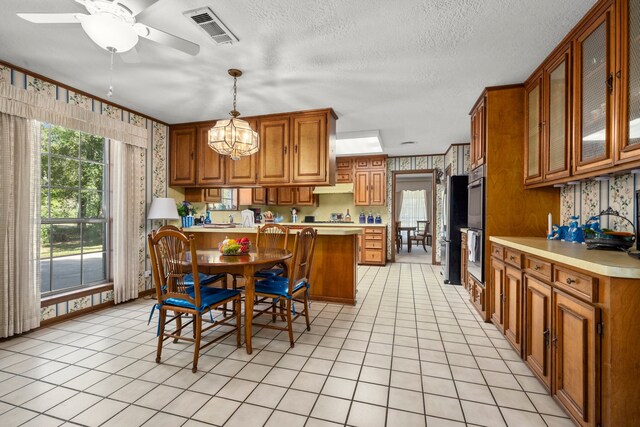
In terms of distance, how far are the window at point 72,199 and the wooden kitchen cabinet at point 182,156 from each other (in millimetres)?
946

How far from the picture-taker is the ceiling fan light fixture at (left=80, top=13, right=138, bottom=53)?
151 centimetres

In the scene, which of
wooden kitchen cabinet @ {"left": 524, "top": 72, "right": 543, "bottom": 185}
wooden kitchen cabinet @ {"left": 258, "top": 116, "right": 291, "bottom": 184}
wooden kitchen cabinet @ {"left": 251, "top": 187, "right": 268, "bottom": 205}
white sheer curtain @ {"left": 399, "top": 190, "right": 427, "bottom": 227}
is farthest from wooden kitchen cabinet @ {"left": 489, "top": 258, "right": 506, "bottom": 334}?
white sheer curtain @ {"left": 399, "top": 190, "right": 427, "bottom": 227}

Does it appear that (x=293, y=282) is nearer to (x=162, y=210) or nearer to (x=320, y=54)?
(x=320, y=54)

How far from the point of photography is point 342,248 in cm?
372

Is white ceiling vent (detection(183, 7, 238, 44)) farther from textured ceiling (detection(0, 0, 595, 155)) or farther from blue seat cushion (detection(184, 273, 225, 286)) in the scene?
blue seat cushion (detection(184, 273, 225, 286))

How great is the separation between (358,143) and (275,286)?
144 inches

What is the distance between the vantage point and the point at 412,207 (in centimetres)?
1102

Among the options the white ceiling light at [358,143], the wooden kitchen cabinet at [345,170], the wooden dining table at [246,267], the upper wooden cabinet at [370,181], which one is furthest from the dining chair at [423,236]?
the wooden dining table at [246,267]

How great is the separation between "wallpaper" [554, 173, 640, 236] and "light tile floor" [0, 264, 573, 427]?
124 cm

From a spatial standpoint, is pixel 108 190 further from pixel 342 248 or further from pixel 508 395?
pixel 508 395

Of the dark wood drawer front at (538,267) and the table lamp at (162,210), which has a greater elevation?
the table lamp at (162,210)

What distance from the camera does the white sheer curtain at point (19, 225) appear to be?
2.58m

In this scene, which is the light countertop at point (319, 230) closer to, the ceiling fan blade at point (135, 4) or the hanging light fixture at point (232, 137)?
the hanging light fixture at point (232, 137)

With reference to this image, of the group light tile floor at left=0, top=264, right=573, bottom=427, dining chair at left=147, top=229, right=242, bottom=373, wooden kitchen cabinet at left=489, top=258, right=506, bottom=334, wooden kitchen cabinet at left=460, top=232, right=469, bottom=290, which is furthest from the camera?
wooden kitchen cabinet at left=460, top=232, right=469, bottom=290
